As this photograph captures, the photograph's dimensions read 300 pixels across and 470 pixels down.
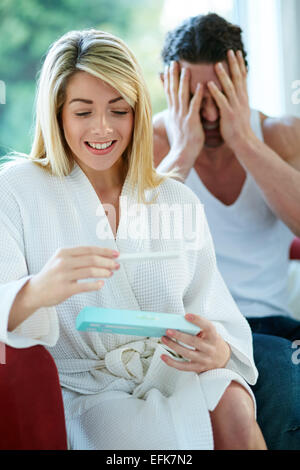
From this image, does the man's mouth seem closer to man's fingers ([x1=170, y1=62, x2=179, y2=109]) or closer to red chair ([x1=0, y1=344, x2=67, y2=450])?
man's fingers ([x1=170, y1=62, x2=179, y2=109])

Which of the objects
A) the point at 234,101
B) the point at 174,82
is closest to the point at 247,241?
the point at 234,101

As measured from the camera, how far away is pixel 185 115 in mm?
1973

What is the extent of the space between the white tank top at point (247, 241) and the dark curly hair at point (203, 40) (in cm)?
38

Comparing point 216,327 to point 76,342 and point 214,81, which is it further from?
point 214,81

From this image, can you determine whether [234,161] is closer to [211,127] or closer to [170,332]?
[211,127]

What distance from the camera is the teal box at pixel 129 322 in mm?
1098

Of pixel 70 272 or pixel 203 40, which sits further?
pixel 203 40

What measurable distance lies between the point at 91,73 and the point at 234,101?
0.72m

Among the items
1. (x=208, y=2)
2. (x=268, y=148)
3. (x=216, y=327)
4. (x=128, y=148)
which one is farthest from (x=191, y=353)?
(x=208, y=2)

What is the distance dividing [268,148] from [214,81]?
0.92 feet

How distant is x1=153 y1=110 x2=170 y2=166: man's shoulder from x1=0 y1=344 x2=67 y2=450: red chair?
1.09 metres

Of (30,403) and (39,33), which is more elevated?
(39,33)

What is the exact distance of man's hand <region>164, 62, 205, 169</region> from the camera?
1.93 m

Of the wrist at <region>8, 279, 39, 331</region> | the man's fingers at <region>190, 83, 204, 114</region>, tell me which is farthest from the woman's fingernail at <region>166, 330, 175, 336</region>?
the man's fingers at <region>190, 83, 204, 114</region>
